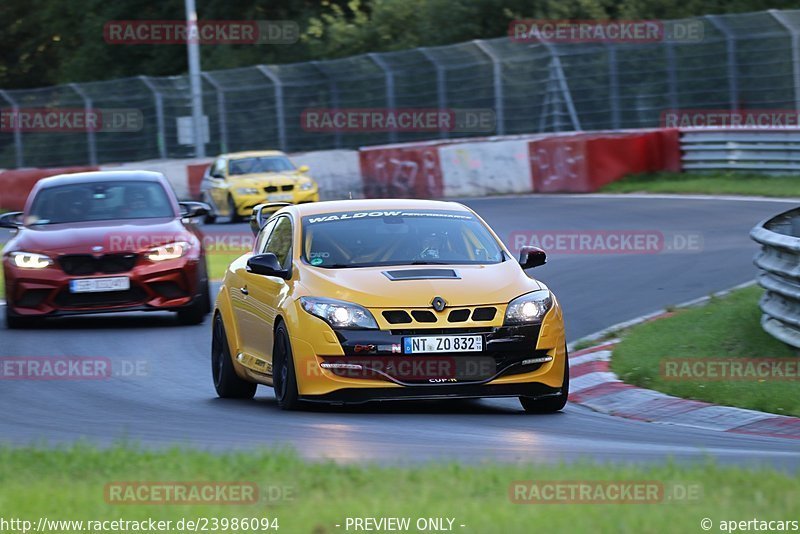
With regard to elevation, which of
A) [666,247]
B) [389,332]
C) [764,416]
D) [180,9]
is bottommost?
[180,9]

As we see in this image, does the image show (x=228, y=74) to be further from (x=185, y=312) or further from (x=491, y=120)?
(x=185, y=312)

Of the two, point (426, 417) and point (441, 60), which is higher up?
point (426, 417)

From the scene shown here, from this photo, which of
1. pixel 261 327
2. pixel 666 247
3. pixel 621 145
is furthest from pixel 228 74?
pixel 261 327

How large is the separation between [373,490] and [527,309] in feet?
11.8

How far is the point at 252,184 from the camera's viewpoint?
30953 millimetres

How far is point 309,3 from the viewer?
60.8m

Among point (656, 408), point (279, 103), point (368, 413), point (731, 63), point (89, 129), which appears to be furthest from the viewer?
point (89, 129)

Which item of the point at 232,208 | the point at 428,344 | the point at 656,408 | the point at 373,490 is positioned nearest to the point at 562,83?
the point at 232,208

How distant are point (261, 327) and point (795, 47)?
65.1 ft

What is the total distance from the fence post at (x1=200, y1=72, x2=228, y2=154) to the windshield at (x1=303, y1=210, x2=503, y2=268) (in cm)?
2737

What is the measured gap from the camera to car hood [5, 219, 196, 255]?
1488 centimetres

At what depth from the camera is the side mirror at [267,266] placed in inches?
399

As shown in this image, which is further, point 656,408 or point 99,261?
point 99,261

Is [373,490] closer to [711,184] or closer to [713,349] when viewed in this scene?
[713,349]
